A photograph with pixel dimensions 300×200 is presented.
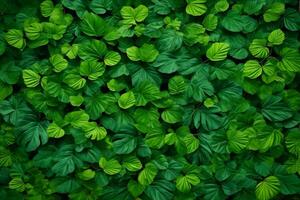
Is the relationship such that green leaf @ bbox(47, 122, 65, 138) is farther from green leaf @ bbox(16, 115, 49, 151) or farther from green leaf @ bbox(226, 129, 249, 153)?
green leaf @ bbox(226, 129, 249, 153)

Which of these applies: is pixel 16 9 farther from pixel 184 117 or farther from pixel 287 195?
pixel 287 195

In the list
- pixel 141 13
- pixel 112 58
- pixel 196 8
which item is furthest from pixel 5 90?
pixel 196 8

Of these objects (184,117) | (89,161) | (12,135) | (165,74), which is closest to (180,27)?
(165,74)

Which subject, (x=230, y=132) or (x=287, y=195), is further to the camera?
(x=287, y=195)

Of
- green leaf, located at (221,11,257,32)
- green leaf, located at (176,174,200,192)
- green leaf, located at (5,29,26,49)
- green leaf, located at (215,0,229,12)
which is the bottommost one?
green leaf, located at (176,174,200,192)

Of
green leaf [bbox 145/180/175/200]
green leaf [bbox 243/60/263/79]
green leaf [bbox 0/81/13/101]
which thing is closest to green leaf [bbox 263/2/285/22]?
green leaf [bbox 243/60/263/79]

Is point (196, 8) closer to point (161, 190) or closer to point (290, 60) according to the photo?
point (290, 60)

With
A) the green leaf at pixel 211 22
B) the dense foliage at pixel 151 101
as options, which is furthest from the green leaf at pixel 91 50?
the green leaf at pixel 211 22

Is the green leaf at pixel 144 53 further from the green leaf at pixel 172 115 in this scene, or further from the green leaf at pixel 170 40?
the green leaf at pixel 172 115
